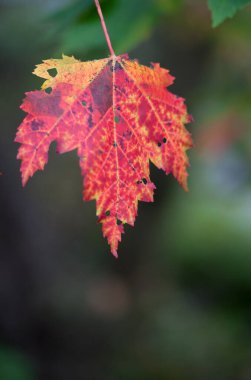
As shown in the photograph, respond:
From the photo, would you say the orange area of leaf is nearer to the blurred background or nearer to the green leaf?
the green leaf

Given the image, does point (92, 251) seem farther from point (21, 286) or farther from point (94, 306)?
point (21, 286)

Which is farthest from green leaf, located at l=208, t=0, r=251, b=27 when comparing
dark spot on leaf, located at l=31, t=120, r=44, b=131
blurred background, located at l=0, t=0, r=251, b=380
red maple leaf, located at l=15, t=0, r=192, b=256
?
blurred background, located at l=0, t=0, r=251, b=380

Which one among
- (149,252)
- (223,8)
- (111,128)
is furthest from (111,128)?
(149,252)

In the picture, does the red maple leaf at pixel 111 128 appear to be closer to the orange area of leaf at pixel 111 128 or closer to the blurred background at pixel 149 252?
the orange area of leaf at pixel 111 128

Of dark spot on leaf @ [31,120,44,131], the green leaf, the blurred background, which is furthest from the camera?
the blurred background

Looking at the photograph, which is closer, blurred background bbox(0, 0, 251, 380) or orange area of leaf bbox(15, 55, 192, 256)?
orange area of leaf bbox(15, 55, 192, 256)

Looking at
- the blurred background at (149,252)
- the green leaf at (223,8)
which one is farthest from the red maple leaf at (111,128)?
the blurred background at (149,252)

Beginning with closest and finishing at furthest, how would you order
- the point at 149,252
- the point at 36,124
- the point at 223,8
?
1. the point at 36,124
2. the point at 223,8
3. the point at 149,252

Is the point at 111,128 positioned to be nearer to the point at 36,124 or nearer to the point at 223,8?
the point at 36,124

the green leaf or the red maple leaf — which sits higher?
the green leaf
